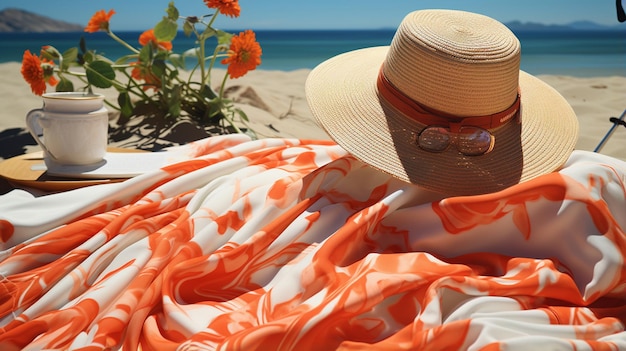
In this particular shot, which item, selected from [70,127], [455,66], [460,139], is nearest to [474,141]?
[460,139]

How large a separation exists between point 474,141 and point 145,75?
2.20 meters

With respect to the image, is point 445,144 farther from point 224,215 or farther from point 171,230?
point 171,230

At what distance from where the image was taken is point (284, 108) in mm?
4062

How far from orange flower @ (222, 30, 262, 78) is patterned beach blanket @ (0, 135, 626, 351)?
Answer: 1407 mm

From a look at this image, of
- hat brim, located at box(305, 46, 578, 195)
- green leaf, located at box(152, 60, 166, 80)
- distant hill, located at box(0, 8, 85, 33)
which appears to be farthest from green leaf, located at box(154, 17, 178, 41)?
distant hill, located at box(0, 8, 85, 33)

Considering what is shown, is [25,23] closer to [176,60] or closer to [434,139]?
[176,60]

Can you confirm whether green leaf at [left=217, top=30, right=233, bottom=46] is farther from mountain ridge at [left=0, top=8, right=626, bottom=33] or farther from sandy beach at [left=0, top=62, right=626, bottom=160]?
mountain ridge at [left=0, top=8, right=626, bottom=33]

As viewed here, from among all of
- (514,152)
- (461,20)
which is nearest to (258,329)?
(514,152)

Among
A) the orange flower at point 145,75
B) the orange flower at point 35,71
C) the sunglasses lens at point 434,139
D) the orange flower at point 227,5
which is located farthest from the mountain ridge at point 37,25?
the sunglasses lens at point 434,139

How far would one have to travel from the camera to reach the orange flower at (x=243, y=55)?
2824mm

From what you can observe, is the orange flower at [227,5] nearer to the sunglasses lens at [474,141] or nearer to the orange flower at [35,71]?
the orange flower at [35,71]

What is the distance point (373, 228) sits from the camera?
1.32m

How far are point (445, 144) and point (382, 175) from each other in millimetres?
184

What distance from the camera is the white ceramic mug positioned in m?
1.71
